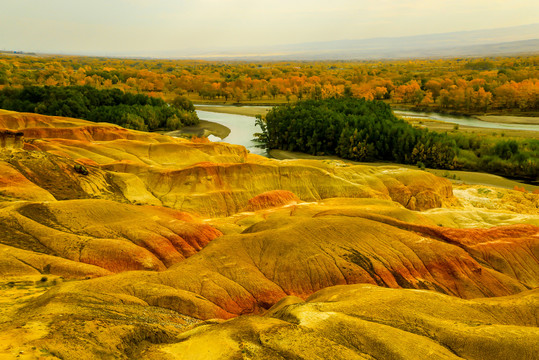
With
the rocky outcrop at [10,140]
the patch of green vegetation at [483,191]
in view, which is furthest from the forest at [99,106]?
the patch of green vegetation at [483,191]

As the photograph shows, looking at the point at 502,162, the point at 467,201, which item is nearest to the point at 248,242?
the point at 467,201

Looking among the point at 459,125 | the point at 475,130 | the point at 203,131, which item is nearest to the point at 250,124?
the point at 203,131

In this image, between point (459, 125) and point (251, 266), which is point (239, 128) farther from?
point (251, 266)

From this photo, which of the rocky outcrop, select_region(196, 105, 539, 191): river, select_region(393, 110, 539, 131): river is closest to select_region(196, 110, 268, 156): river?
select_region(196, 105, 539, 191): river

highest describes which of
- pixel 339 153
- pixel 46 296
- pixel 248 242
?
pixel 46 296

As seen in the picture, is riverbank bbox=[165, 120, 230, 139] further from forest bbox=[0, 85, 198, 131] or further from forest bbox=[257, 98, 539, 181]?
forest bbox=[257, 98, 539, 181]

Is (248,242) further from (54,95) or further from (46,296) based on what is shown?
(54,95)
